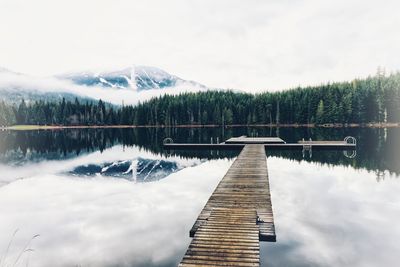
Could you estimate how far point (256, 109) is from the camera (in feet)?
440

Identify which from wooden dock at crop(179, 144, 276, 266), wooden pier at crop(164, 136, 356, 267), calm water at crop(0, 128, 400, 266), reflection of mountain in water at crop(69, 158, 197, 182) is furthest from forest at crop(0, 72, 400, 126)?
wooden dock at crop(179, 144, 276, 266)

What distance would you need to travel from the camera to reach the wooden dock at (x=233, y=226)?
9.77 meters

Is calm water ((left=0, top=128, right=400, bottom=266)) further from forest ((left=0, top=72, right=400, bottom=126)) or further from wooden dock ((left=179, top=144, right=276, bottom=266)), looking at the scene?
forest ((left=0, top=72, right=400, bottom=126))

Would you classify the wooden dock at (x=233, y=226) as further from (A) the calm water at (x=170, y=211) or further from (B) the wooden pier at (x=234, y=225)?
(A) the calm water at (x=170, y=211)

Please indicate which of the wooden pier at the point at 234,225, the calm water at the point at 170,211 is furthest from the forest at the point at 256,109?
the wooden pier at the point at 234,225

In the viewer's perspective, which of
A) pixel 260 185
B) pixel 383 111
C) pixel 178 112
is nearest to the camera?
pixel 260 185

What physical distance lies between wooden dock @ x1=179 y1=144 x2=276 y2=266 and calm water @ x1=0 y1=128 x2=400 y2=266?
1.15 meters

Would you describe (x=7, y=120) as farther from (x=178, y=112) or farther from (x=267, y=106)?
(x=267, y=106)

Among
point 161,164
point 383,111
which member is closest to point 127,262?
point 161,164

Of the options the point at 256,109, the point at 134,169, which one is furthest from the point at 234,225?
the point at 256,109

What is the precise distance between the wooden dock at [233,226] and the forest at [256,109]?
104041mm

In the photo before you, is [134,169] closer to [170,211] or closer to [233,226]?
[170,211]

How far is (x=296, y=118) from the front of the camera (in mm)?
123562

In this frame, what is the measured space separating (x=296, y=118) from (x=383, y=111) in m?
27.3
